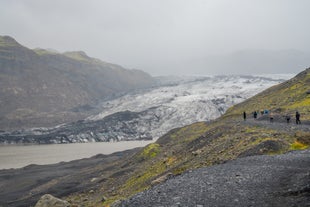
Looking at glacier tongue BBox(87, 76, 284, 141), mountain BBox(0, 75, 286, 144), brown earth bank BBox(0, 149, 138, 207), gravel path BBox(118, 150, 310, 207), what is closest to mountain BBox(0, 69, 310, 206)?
gravel path BBox(118, 150, 310, 207)

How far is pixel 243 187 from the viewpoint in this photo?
14.2 m

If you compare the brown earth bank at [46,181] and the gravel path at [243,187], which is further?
the brown earth bank at [46,181]

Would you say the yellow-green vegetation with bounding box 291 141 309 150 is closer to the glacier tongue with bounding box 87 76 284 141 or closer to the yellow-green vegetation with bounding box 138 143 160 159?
the yellow-green vegetation with bounding box 138 143 160 159

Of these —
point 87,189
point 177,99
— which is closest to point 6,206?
point 87,189

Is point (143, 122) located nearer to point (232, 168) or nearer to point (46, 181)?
point (46, 181)

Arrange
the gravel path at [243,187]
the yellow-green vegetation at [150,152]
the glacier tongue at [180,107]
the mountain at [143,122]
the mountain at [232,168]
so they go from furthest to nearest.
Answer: the glacier tongue at [180,107] → the mountain at [143,122] → the yellow-green vegetation at [150,152] → the mountain at [232,168] → the gravel path at [243,187]

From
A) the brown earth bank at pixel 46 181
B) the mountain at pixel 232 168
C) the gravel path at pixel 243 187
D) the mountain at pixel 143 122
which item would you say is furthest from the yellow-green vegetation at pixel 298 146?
the mountain at pixel 143 122

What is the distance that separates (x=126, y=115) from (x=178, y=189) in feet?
488

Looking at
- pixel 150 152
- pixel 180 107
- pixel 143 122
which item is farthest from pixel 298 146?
pixel 180 107

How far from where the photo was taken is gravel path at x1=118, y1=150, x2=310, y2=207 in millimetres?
12531

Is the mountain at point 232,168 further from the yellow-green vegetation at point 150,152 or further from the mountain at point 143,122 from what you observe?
the mountain at point 143,122

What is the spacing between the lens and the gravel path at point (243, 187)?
12531 millimetres

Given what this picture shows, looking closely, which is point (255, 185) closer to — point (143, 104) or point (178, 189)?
point (178, 189)

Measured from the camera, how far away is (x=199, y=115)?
513 feet
